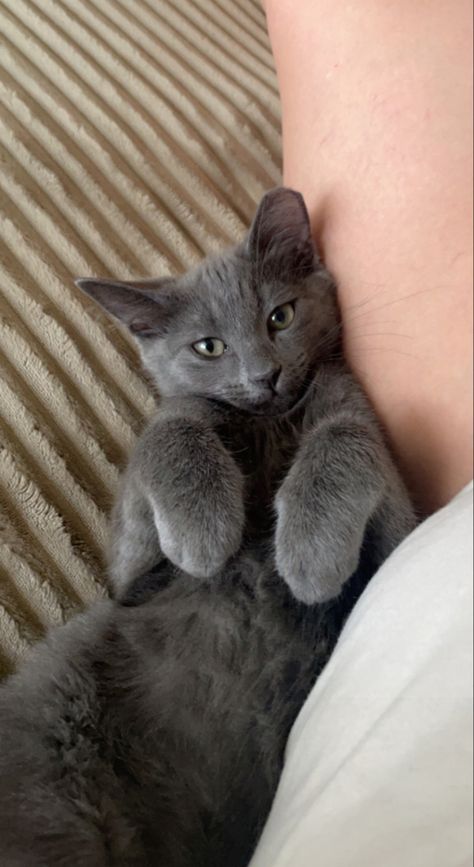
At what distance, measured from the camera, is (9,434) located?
42.1 inches

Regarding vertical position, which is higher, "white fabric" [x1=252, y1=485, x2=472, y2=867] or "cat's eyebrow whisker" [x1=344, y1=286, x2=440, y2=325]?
"cat's eyebrow whisker" [x1=344, y1=286, x2=440, y2=325]

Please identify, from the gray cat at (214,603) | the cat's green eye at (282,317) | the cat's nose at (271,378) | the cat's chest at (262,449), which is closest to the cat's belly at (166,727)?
the gray cat at (214,603)

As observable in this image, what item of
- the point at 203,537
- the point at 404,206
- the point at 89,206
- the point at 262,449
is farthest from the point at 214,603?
the point at 89,206

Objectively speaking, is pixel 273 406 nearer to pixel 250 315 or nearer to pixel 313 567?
pixel 250 315

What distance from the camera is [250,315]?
991mm

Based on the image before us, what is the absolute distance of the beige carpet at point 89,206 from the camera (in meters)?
1.04

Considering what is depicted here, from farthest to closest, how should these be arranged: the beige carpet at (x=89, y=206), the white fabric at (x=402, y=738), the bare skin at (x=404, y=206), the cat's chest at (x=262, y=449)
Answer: the beige carpet at (x=89, y=206), the cat's chest at (x=262, y=449), the bare skin at (x=404, y=206), the white fabric at (x=402, y=738)

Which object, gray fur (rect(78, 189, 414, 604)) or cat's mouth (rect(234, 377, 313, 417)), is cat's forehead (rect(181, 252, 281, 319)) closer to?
gray fur (rect(78, 189, 414, 604))

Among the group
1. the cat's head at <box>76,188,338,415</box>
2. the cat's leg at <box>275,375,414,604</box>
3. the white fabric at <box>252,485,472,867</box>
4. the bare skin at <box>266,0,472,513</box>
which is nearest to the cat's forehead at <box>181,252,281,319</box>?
the cat's head at <box>76,188,338,415</box>

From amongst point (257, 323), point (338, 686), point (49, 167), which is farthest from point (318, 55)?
point (338, 686)

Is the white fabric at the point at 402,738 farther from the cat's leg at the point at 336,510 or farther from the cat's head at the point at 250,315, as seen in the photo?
the cat's head at the point at 250,315

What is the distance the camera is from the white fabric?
0.52 m

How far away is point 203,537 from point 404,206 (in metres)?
0.41

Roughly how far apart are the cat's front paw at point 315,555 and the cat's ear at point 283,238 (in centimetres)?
38
